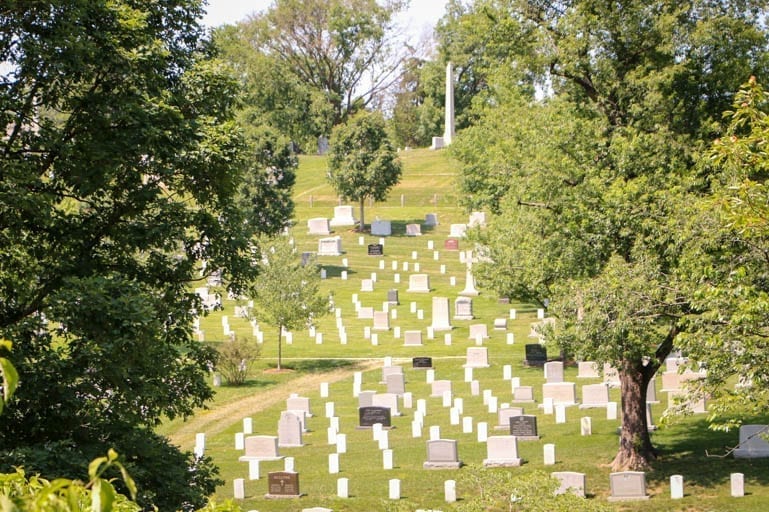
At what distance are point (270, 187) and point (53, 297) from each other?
48.2 m

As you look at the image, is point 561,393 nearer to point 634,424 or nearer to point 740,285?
point 634,424

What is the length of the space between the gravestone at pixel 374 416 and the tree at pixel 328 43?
68.3 meters

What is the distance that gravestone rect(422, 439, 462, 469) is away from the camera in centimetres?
2719

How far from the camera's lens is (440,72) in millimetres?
103750

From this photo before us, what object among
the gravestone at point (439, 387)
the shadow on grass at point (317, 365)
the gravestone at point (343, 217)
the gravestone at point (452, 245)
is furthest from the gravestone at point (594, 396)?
the gravestone at point (343, 217)

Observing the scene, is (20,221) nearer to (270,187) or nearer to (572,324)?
(572,324)

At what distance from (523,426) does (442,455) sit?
3.41 meters

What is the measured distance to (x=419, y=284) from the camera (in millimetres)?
55750

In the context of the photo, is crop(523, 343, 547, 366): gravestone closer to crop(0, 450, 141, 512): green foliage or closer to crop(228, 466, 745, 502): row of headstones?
crop(228, 466, 745, 502): row of headstones

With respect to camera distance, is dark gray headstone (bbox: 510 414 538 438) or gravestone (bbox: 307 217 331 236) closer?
dark gray headstone (bbox: 510 414 538 438)

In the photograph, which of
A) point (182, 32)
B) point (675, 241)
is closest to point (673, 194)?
point (675, 241)

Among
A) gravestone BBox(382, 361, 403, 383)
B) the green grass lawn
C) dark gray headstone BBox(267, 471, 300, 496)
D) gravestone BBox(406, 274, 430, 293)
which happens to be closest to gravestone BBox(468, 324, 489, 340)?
the green grass lawn

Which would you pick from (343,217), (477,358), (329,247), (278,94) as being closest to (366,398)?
(477,358)

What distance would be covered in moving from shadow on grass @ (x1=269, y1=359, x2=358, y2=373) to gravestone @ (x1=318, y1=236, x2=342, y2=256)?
861 inches
